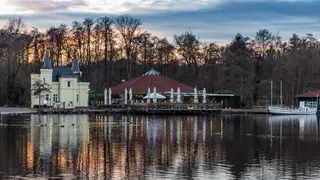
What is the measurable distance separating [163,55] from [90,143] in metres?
69.1

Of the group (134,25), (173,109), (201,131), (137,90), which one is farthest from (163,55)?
(201,131)

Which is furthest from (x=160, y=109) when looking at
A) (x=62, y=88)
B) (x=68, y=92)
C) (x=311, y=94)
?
(x=311, y=94)

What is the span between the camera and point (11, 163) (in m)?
27.0

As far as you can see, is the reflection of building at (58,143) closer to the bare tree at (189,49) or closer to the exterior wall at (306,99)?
the exterior wall at (306,99)

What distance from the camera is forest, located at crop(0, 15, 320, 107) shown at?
88125mm

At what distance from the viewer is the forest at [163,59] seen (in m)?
88.1

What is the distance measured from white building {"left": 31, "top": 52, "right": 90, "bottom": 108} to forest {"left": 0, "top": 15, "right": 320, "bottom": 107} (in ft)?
15.1

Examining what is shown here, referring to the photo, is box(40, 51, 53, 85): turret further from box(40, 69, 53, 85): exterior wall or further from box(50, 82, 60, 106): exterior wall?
box(50, 82, 60, 106): exterior wall

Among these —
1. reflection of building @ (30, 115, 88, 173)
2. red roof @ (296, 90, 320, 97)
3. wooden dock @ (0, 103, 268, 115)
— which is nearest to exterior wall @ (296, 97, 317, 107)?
red roof @ (296, 90, 320, 97)

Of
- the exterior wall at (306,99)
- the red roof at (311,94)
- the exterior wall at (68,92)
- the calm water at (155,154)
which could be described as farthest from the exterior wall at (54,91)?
the calm water at (155,154)

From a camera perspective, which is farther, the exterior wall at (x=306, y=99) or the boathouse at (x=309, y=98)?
the exterior wall at (x=306, y=99)

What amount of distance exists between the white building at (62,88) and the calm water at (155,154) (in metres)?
36.7

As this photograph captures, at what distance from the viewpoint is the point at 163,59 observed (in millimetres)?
106312

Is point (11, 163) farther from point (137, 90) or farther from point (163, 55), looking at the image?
point (163, 55)
